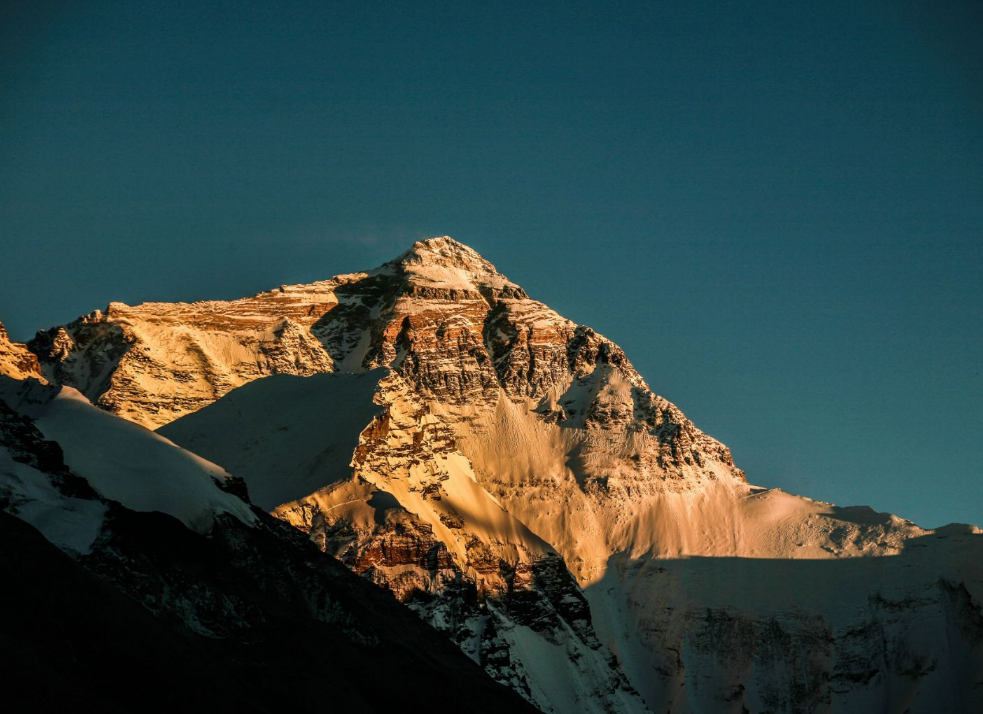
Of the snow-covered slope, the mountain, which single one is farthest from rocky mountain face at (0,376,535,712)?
the snow-covered slope

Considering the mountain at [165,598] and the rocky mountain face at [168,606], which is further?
the mountain at [165,598]

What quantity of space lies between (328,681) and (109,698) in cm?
3104

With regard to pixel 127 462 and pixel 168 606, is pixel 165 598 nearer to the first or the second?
pixel 168 606

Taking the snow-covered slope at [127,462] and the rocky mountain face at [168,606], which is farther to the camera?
the snow-covered slope at [127,462]

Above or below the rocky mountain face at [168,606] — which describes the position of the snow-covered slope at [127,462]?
above

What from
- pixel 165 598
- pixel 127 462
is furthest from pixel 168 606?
pixel 127 462

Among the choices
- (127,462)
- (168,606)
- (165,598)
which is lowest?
(168,606)

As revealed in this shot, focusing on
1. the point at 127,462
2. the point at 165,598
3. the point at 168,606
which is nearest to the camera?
the point at 168,606

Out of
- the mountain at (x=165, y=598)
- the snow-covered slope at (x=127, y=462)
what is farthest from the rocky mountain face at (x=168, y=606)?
the snow-covered slope at (x=127, y=462)

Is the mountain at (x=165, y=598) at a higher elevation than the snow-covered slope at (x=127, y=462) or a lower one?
lower

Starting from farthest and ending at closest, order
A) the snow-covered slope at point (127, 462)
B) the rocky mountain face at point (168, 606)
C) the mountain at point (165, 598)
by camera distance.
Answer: the snow-covered slope at point (127, 462)
the mountain at point (165, 598)
the rocky mountain face at point (168, 606)

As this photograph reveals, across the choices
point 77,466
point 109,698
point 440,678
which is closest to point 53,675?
point 109,698

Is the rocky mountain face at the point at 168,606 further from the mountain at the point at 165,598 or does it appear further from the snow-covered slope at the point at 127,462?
the snow-covered slope at the point at 127,462

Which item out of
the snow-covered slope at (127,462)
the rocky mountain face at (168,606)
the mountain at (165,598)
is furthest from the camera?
the snow-covered slope at (127,462)
